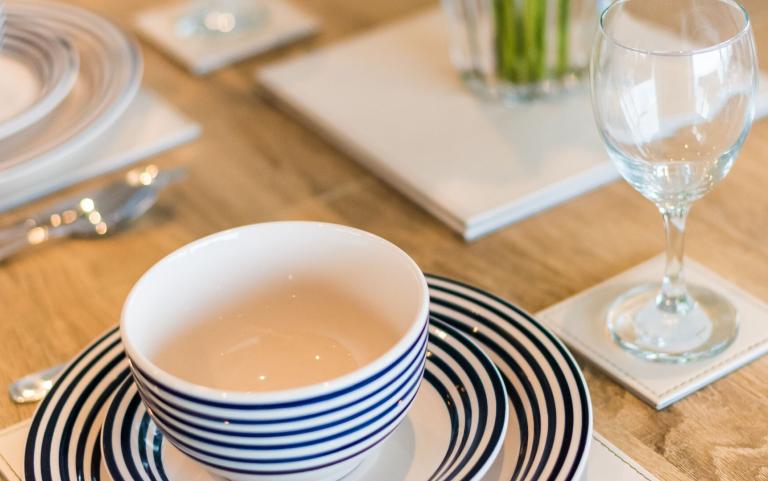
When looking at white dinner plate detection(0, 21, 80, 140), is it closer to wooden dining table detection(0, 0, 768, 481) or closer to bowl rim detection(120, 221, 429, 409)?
wooden dining table detection(0, 0, 768, 481)

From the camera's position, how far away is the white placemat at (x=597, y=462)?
1.71ft

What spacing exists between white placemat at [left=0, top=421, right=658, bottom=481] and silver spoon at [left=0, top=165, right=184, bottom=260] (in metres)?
0.25

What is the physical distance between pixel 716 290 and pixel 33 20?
24.1 inches

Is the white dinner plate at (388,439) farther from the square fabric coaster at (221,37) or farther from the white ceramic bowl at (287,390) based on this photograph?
the square fabric coaster at (221,37)

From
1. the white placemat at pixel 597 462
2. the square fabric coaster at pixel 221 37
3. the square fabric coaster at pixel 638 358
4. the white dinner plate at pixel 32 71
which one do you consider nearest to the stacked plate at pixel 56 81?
the white dinner plate at pixel 32 71

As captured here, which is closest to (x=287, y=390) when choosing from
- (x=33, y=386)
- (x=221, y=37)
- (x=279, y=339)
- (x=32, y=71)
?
(x=279, y=339)

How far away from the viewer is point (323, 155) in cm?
89

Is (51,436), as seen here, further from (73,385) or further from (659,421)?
A: (659,421)

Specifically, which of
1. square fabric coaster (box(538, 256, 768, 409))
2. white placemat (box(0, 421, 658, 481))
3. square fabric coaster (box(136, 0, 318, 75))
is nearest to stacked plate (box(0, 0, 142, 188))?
square fabric coaster (box(136, 0, 318, 75))

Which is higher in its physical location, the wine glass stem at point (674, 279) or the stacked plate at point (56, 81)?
the stacked plate at point (56, 81)

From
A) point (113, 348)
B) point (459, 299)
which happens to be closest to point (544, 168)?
point (459, 299)

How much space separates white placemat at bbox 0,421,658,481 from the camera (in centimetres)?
52

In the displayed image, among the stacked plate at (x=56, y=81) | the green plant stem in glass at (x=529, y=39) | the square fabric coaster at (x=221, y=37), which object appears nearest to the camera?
the stacked plate at (x=56, y=81)

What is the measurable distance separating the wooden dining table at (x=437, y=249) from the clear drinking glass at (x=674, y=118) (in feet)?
0.13
